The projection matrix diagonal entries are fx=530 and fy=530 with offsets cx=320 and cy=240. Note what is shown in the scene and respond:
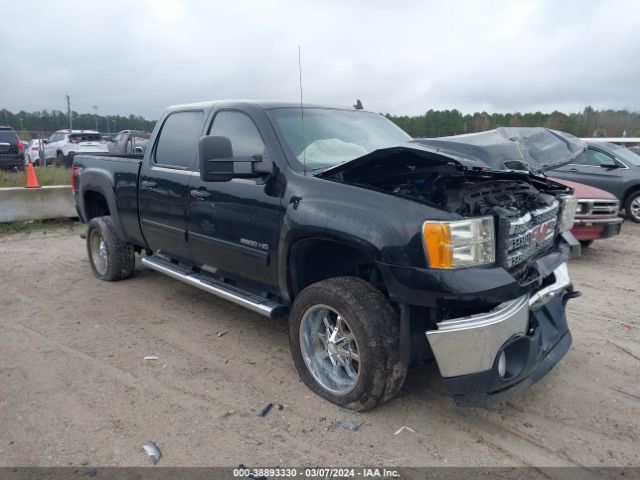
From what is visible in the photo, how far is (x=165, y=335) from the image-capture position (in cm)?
455

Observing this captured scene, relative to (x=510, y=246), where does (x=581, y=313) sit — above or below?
below

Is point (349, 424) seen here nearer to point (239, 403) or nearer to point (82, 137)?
point (239, 403)

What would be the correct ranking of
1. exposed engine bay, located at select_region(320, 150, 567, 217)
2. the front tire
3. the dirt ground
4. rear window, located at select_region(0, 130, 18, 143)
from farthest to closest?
rear window, located at select_region(0, 130, 18, 143)
the front tire
exposed engine bay, located at select_region(320, 150, 567, 217)
the dirt ground

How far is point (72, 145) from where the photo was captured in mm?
21125

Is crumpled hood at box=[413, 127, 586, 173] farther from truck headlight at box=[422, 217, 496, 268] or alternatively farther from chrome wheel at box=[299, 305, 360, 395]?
chrome wheel at box=[299, 305, 360, 395]

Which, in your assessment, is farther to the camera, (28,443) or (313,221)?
(313,221)

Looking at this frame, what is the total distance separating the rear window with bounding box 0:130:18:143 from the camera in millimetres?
16975

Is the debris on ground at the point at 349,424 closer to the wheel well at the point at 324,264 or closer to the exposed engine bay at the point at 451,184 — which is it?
the wheel well at the point at 324,264

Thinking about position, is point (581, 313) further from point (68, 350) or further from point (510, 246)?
point (68, 350)

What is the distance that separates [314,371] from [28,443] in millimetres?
1702

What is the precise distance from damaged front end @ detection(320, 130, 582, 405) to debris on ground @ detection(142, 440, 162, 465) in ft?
4.86

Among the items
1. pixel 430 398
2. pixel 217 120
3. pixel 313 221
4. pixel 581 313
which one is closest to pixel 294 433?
pixel 430 398

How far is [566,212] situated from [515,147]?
1177 mm

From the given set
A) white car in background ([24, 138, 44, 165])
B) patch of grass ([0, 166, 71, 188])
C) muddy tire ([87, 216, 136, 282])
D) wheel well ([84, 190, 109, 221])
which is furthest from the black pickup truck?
white car in background ([24, 138, 44, 165])
